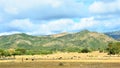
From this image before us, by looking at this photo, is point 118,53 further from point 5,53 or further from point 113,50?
point 5,53

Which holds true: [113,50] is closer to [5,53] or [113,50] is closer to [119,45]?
[119,45]

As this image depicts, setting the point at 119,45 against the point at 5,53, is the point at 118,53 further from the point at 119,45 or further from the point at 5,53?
the point at 5,53

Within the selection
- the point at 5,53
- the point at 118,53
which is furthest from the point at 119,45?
the point at 5,53

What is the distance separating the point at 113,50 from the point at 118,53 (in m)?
5.09

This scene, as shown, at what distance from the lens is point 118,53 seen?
7121 inches

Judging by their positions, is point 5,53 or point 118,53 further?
point 5,53

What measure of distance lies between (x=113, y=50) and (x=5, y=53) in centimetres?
6418

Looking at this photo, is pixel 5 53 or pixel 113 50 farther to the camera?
pixel 5 53

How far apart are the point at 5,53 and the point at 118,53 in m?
66.1

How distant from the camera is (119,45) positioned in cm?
17950

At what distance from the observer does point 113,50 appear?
6983 inches

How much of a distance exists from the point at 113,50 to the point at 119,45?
4.85 metres

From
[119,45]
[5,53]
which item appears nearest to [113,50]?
[119,45]

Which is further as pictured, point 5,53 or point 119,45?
point 5,53
